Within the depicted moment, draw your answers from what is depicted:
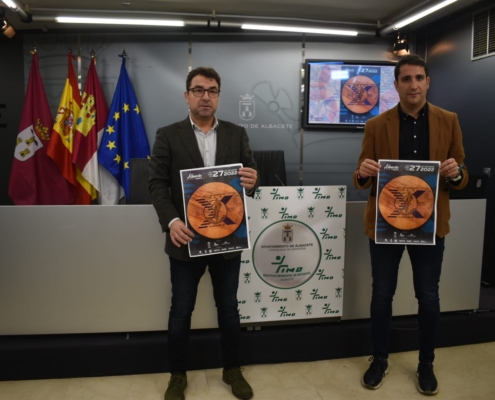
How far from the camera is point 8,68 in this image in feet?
14.1

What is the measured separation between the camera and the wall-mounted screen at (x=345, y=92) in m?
4.50

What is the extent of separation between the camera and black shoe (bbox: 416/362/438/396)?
193 centimetres

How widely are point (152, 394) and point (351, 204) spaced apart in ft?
4.67

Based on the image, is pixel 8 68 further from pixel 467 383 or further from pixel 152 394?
pixel 467 383

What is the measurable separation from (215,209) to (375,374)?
1164 millimetres

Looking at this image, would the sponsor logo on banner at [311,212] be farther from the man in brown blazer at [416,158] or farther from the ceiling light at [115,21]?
the ceiling light at [115,21]

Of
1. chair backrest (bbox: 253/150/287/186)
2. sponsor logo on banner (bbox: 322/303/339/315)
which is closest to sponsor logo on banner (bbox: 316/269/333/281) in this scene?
sponsor logo on banner (bbox: 322/303/339/315)

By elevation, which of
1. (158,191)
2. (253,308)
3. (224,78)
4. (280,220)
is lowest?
(253,308)

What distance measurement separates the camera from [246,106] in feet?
14.8

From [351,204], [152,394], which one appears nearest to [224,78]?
[351,204]

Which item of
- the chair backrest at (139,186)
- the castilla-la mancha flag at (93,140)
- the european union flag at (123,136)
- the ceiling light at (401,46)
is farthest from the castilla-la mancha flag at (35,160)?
the ceiling light at (401,46)

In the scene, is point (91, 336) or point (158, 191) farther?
point (91, 336)

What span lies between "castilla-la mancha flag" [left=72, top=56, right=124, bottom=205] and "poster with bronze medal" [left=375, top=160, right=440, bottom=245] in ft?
10.3

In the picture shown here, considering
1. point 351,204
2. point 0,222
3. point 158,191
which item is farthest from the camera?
point 351,204
